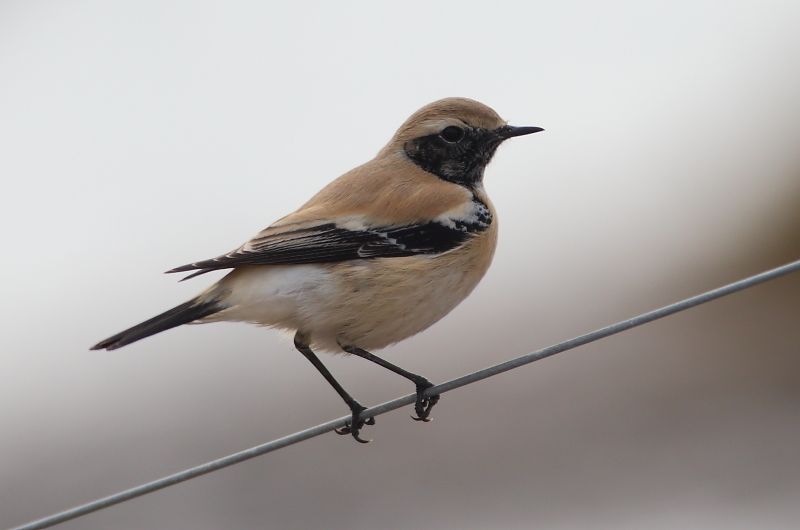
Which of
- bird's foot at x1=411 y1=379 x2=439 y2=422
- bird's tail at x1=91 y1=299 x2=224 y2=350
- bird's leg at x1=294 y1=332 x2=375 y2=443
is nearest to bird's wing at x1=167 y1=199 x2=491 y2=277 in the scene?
bird's tail at x1=91 y1=299 x2=224 y2=350

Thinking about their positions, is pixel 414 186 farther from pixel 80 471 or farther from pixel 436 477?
pixel 80 471

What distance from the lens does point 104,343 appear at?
4445 mm

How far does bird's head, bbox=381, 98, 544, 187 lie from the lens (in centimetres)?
558

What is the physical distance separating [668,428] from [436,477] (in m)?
1.60

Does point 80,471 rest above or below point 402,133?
below

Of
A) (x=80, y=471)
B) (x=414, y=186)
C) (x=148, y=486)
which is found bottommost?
(x=80, y=471)

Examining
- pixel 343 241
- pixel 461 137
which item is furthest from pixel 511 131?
pixel 343 241

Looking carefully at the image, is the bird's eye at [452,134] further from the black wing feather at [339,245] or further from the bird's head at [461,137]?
the black wing feather at [339,245]

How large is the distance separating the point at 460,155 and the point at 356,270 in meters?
1.17

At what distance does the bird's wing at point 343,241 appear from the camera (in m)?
4.68

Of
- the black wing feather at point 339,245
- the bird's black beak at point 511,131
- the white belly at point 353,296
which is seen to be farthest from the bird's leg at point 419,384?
the bird's black beak at point 511,131

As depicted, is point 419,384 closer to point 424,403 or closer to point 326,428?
point 424,403

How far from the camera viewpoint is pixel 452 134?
18.4 ft

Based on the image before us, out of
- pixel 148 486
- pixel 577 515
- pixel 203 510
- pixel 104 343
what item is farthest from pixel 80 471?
pixel 148 486
